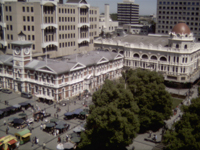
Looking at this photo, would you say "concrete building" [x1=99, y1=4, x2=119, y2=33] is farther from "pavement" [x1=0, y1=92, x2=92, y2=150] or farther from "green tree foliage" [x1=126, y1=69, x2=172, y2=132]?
"green tree foliage" [x1=126, y1=69, x2=172, y2=132]

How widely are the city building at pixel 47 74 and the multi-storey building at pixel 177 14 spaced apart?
77.3 metres

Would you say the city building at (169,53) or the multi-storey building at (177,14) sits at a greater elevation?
the multi-storey building at (177,14)

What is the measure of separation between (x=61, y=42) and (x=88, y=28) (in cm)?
1767

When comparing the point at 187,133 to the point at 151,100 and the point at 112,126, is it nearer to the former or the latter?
the point at 112,126

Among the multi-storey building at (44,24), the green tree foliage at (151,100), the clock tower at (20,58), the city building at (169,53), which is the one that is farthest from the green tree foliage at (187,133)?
the clock tower at (20,58)

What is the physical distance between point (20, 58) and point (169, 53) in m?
51.6

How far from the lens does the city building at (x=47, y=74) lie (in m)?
65.2

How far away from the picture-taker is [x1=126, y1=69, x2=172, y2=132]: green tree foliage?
4831cm

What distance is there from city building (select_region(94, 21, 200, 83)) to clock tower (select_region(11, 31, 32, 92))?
Result: 134ft

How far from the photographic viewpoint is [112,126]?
37.8 m

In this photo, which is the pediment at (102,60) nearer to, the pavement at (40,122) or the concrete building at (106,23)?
the pavement at (40,122)

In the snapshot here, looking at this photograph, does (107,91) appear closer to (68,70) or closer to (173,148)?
(173,148)

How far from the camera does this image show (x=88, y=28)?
102m

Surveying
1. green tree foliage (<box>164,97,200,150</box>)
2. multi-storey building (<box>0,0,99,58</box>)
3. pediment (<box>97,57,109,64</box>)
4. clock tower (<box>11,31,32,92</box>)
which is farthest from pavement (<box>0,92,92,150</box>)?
green tree foliage (<box>164,97,200,150</box>)
